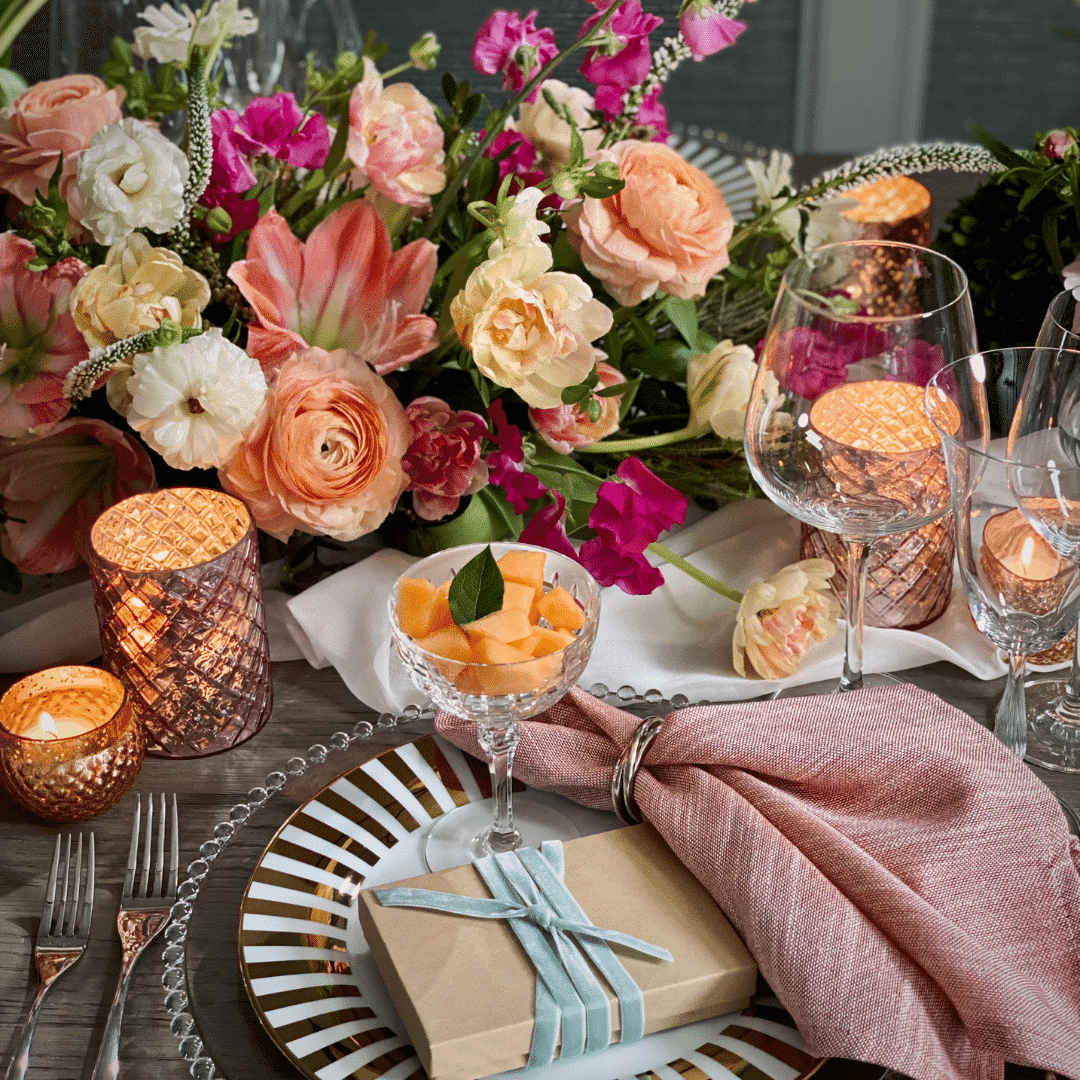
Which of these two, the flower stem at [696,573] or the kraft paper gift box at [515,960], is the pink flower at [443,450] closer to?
the flower stem at [696,573]

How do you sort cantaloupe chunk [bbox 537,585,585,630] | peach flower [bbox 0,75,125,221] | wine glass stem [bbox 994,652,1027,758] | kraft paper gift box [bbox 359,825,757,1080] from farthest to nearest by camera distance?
1. peach flower [bbox 0,75,125,221]
2. wine glass stem [bbox 994,652,1027,758]
3. cantaloupe chunk [bbox 537,585,585,630]
4. kraft paper gift box [bbox 359,825,757,1080]

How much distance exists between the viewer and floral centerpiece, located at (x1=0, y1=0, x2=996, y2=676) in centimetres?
80

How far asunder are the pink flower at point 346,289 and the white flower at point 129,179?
78mm

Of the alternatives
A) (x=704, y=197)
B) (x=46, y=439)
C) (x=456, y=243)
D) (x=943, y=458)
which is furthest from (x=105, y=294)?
(x=943, y=458)

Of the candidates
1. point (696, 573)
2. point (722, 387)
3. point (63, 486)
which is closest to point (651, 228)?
point (722, 387)

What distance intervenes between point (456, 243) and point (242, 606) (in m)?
0.35

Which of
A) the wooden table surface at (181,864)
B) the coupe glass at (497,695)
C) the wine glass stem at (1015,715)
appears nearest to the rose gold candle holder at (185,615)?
the wooden table surface at (181,864)

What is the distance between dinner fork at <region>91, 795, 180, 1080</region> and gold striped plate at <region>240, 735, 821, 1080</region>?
0.06 m

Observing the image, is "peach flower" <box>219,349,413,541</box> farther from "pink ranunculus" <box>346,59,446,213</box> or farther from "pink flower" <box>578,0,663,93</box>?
"pink flower" <box>578,0,663,93</box>

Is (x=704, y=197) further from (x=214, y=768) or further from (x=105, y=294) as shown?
(x=214, y=768)

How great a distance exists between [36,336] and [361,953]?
0.47 metres

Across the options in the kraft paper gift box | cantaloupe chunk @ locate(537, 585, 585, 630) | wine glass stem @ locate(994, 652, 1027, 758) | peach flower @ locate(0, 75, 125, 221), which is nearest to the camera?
the kraft paper gift box

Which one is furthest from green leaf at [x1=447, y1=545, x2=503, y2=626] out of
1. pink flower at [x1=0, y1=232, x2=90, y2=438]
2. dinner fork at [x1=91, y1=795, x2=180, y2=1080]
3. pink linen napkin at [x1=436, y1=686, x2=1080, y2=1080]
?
pink flower at [x1=0, y1=232, x2=90, y2=438]

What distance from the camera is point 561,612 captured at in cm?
71
